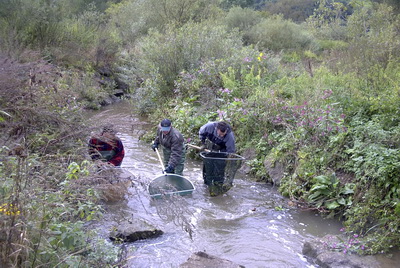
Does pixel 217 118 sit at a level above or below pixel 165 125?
below

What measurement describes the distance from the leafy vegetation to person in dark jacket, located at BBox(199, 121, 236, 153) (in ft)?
4.84

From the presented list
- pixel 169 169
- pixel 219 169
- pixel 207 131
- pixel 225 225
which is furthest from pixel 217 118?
pixel 225 225

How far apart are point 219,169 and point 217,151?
477 mm

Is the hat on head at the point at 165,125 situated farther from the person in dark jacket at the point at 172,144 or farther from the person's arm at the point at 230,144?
the person's arm at the point at 230,144

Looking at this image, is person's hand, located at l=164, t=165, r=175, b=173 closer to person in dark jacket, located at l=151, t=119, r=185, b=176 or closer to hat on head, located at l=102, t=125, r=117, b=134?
person in dark jacket, located at l=151, t=119, r=185, b=176

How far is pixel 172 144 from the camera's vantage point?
8250mm

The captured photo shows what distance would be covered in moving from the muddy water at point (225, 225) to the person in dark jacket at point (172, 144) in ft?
2.24

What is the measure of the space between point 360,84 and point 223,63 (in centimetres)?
513

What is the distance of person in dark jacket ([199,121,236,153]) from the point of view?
8.19 meters

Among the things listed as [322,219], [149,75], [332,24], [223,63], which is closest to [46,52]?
[149,75]

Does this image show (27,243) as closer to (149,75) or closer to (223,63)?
(223,63)

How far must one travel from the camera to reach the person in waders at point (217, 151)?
812 cm

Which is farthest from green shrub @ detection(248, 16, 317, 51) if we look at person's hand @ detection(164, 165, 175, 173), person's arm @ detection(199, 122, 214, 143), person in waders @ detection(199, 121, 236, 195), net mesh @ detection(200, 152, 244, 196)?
person's hand @ detection(164, 165, 175, 173)

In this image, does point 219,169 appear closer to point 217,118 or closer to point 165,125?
point 165,125
